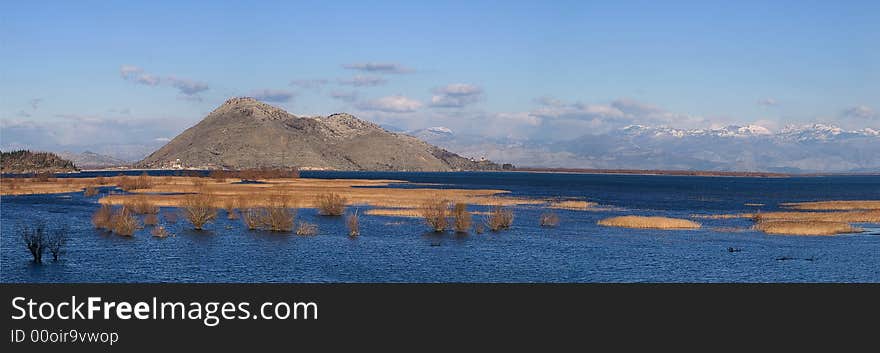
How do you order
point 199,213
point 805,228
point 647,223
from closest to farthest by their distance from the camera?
point 199,213, point 805,228, point 647,223

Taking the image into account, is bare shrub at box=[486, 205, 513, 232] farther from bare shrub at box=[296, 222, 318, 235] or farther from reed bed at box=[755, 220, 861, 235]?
reed bed at box=[755, 220, 861, 235]

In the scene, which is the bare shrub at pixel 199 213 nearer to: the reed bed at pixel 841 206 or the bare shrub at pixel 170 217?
the bare shrub at pixel 170 217

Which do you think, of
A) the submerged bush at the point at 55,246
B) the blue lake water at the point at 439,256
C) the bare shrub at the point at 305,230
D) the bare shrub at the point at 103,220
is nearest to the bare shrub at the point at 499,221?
the blue lake water at the point at 439,256

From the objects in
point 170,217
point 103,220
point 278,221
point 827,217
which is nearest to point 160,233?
point 103,220

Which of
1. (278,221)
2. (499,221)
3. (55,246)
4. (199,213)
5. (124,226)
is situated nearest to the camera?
(55,246)

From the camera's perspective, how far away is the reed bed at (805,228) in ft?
238

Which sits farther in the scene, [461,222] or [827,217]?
[827,217]

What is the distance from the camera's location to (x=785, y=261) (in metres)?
53.7

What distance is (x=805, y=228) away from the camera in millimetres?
73938

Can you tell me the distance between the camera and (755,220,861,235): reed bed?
72.4m

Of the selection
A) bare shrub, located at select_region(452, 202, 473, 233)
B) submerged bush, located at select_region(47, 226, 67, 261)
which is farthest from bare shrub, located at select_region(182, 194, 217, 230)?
bare shrub, located at select_region(452, 202, 473, 233)

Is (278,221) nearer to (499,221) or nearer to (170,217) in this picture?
(170,217)
